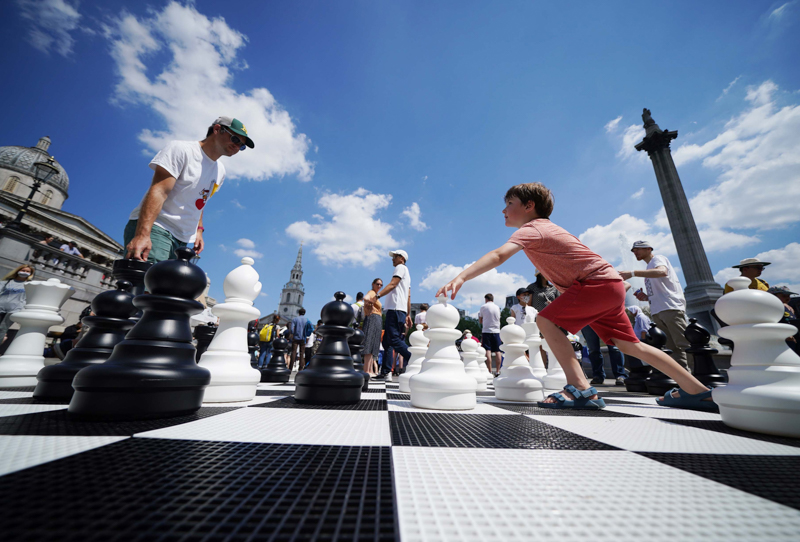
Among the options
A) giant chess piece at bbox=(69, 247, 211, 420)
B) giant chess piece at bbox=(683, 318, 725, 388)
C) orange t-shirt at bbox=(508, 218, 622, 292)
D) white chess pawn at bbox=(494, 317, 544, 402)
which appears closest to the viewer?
giant chess piece at bbox=(69, 247, 211, 420)

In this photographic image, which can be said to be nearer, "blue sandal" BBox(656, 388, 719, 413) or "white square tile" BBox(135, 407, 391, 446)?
"white square tile" BBox(135, 407, 391, 446)

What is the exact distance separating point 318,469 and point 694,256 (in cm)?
1547

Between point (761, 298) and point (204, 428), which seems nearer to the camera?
point (204, 428)

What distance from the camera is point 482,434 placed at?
0.93 meters

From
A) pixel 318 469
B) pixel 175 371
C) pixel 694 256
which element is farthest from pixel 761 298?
pixel 694 256

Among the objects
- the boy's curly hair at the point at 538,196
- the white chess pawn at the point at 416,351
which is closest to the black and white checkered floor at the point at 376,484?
the boy's curly hair at the point at 538,196

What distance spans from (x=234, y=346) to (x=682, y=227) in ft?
51.4

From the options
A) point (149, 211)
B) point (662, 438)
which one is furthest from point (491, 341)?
point (149, 211)

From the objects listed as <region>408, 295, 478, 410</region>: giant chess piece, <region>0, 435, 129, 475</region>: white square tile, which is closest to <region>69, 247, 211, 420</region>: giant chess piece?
<region>0, 435, 129, 475</region>: white square tile

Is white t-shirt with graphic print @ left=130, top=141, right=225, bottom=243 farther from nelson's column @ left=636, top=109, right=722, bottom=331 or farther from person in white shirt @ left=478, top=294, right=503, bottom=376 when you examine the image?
nelson's column @ left=636, top=109, right=722, bottom=331

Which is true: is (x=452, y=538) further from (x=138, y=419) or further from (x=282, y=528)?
(x=138, y=419)

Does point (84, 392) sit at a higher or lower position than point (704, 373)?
lower

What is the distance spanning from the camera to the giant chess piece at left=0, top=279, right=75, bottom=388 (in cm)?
172

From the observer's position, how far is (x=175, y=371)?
3.17ft
